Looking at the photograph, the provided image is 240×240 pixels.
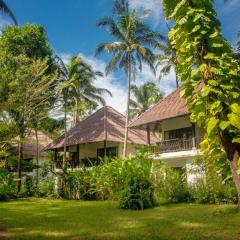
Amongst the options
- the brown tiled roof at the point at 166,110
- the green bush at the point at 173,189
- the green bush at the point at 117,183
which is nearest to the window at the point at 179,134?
the brown tiled roof at the point at 166,110

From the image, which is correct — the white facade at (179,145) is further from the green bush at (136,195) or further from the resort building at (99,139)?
the green bush at (136,195)

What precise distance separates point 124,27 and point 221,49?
2254 cm

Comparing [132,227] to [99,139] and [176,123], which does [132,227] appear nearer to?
[176,123]

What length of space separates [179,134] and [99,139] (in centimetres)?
610

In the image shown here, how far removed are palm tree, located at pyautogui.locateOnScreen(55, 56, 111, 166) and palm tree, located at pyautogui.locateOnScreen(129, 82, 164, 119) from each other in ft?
28.6

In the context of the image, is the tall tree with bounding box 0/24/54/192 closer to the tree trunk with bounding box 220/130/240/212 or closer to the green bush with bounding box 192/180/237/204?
the green bush with bounding box 192/180/237/204

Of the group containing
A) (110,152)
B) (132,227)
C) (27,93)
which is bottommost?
(132,227)

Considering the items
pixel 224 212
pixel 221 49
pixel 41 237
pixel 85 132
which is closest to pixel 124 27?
pixel 85 132

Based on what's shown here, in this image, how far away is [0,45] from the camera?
28.7 m

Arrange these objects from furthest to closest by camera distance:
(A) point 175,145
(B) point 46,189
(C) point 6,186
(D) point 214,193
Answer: (B) point 46,189
(C) point 6,186
(A) point 175,145
(D) point 214,193

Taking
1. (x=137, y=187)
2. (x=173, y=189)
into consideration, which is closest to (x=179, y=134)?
(x=173, y=189)

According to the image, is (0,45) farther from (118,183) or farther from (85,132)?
(118,183)

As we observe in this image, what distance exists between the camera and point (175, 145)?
21984 millimetres

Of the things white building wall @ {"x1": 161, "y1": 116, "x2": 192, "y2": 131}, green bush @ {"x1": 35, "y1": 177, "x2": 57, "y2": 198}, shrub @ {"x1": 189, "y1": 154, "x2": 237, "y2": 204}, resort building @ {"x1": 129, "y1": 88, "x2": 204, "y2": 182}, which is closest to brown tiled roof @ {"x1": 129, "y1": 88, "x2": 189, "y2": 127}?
resort building @ {"x1": 129, "y1": 88, "x2": 204, "y2": 182}
